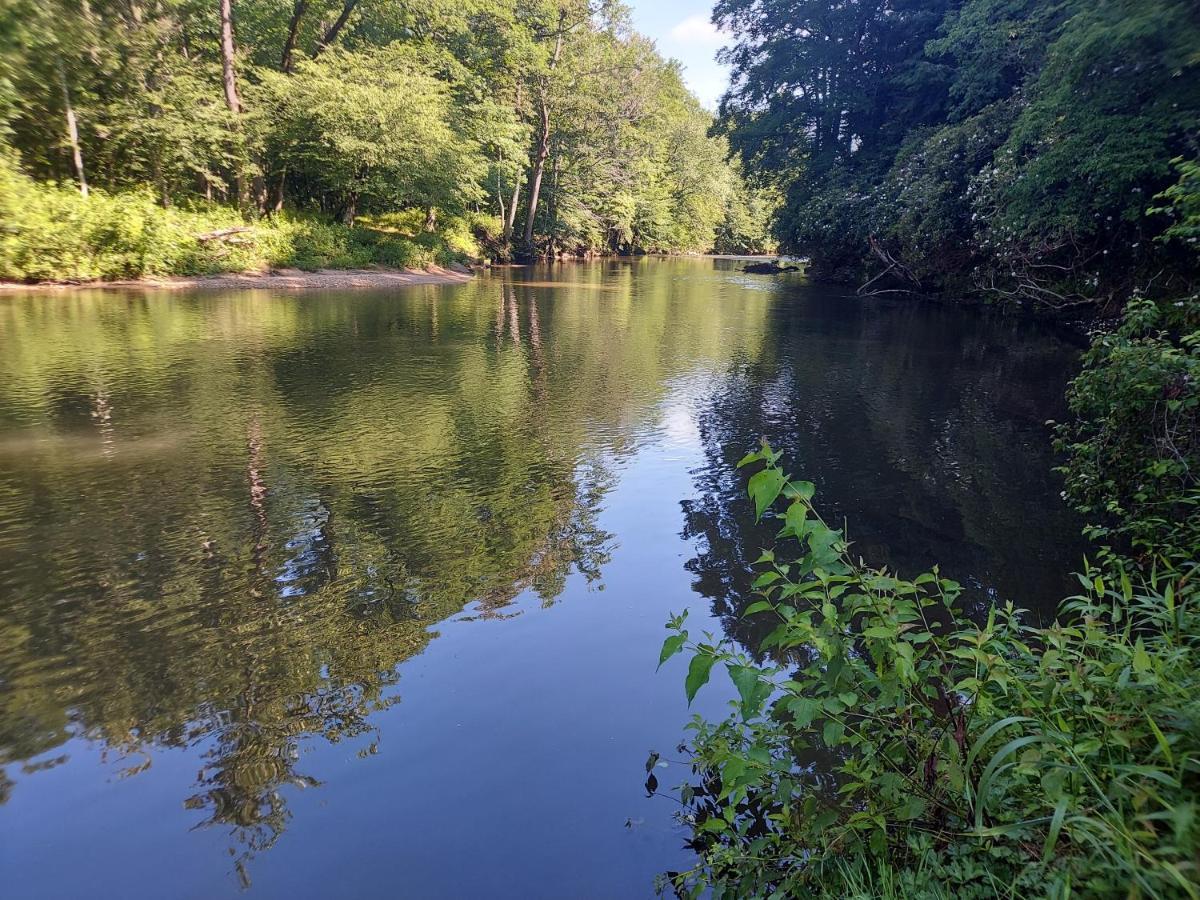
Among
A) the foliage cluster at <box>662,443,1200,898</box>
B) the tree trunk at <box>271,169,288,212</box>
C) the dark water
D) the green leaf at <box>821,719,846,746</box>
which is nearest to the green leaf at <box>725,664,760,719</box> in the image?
the foliage cluster at <box>662,443,1200,898</box>

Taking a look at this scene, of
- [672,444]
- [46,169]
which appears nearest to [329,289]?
[46,169]

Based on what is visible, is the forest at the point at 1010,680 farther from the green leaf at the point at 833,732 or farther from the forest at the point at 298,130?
the forest at the point at 298,130

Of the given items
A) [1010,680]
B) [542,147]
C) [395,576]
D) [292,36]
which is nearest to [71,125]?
[292,36]

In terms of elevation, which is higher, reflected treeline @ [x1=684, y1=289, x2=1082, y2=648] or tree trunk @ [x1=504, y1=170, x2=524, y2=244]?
tree trunk @ [x1=504, y1=170, x2=524, y2=244]

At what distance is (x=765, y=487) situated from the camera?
2299 millimetres

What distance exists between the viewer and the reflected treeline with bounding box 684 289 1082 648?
5.36m

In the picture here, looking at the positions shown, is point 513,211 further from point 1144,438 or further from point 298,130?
point 1144,438

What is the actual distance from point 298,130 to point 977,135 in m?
22.5

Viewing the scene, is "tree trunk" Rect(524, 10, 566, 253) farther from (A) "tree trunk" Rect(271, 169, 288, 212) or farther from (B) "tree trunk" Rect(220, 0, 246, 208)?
(B) "tree trunk" Rect(220, 0, 246, 208)

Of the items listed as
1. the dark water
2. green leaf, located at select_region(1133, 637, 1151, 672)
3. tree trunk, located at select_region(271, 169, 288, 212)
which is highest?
tree trunk, located at select_region(271, 169, 288, 212)

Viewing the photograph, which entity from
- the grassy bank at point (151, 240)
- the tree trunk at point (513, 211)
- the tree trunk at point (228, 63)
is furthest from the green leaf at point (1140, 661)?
the tree trunk at point (513, 211)

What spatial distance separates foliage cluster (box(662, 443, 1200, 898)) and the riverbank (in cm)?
2009

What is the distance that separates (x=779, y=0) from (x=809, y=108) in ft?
16.4

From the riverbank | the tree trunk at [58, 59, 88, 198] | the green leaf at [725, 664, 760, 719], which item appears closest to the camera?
the green leaf at [725, 664, 760, 719]
